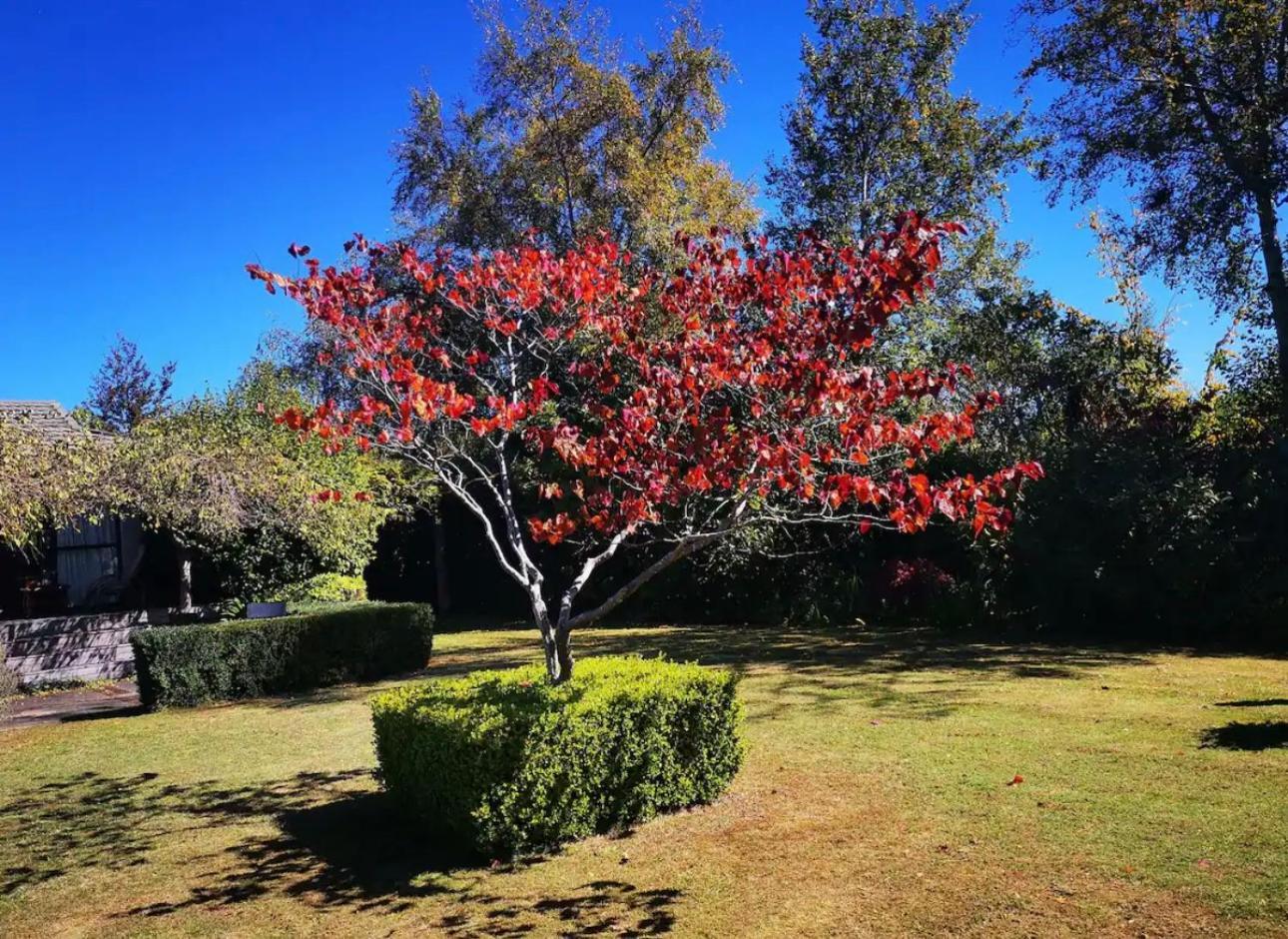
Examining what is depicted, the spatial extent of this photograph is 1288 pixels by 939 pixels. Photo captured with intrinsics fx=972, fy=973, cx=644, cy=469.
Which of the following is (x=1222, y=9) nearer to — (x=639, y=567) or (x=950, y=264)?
(x=950, y=264)

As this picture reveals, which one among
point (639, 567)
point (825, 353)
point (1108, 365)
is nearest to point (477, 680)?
point (825, 353)

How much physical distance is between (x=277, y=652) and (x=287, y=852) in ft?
19.7

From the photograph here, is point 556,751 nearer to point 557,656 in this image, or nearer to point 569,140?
point 557,656

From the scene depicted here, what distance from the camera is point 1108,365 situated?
677 inches

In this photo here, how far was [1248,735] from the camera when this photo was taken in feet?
23.2

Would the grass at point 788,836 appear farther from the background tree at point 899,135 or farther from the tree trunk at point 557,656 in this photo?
the background tree at point 899,135

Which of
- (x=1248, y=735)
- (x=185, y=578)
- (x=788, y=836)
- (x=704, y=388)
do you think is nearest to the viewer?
(x=788, y=836)

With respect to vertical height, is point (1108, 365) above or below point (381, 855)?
above

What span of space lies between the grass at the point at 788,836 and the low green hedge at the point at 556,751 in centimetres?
19

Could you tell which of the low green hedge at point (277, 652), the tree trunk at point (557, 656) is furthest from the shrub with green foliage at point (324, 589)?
the tree trunk at point (557, 656)

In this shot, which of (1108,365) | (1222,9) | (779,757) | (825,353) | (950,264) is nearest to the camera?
(825,353)

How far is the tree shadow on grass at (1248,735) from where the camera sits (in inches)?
270

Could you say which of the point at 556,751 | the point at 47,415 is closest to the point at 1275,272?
the point at 556,751

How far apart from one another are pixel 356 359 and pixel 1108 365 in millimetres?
14823
